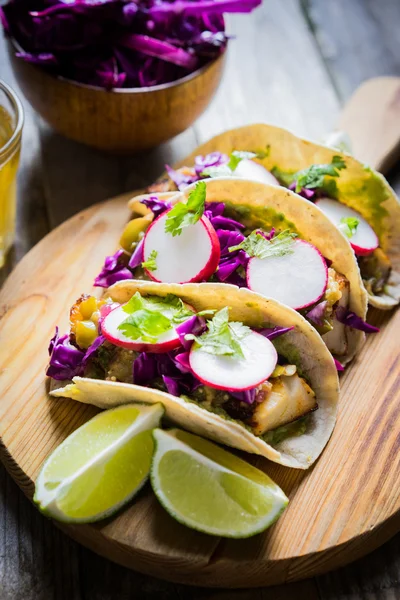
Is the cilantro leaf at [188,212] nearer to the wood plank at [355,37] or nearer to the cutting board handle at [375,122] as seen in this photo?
the cutting board handle at [375,122]

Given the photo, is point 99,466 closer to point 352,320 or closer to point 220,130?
point 352,320

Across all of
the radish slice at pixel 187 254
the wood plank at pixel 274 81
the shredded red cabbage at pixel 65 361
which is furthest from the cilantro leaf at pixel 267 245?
the wood plank at pixel 274 81

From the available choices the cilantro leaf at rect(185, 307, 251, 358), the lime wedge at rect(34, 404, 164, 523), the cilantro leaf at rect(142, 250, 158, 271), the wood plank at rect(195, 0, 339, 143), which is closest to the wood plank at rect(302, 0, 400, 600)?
the wood plank at rect(195, 0, 339, 143)

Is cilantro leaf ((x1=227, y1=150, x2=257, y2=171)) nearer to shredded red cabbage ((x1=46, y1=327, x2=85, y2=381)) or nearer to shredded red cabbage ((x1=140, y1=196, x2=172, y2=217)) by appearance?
shredded red cabbage ((x1=140, y1=196, x2=172, y2=217))

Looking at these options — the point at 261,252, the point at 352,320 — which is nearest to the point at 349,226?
the point at 352,320

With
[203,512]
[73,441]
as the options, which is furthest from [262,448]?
[73,441]

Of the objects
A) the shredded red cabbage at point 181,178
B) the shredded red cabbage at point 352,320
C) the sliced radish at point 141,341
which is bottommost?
the shredded red cabbage at point 352,320
